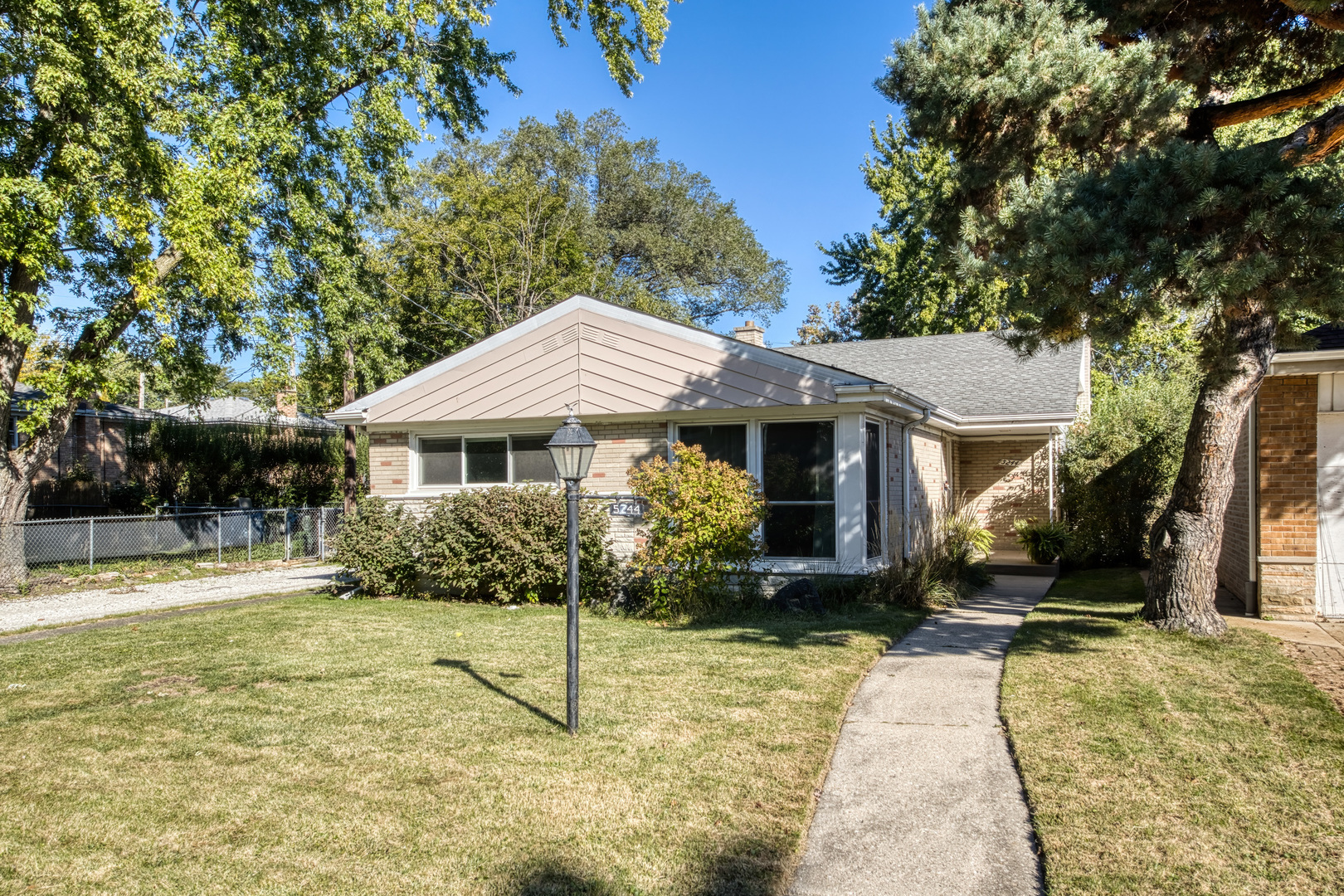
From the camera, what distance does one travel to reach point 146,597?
1287 cm

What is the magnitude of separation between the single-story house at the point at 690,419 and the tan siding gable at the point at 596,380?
0.02m

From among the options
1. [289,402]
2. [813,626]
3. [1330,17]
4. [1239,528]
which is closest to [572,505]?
[813,626]

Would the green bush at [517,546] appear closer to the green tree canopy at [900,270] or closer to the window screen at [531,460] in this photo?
the window screen at [531,460]

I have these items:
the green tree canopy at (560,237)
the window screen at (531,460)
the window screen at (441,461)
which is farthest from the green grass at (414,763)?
the green tree canopy at (560,237)

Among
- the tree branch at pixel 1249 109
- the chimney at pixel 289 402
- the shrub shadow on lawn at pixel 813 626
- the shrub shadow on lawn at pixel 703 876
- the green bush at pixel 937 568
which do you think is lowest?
the shrub shadow on lawn at pixel 703 876

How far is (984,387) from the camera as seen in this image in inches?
623

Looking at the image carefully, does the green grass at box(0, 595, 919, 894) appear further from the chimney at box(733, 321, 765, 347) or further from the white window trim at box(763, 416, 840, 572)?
the chimney at box(733, 321, 765, 347)

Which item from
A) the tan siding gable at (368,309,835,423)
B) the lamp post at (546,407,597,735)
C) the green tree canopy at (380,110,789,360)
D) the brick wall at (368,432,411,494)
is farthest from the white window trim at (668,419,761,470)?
the green tree canopy at (380,110,789,360)

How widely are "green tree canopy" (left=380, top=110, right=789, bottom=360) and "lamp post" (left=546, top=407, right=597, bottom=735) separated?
16952mm

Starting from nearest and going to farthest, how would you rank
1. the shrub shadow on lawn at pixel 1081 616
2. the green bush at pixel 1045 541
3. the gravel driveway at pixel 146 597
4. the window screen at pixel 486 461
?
the shrub shadow on lawn at pixel 1081 616 < the gravel driveway at pixel 146 597 < the window screen at pixel 486 461 < the green bush at pixel 1045 541

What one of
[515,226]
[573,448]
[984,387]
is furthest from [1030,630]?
[515,226]

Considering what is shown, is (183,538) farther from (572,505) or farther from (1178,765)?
(1178,765)

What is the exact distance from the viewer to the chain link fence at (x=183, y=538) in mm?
14688

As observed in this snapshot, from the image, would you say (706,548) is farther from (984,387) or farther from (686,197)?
(686,197)
